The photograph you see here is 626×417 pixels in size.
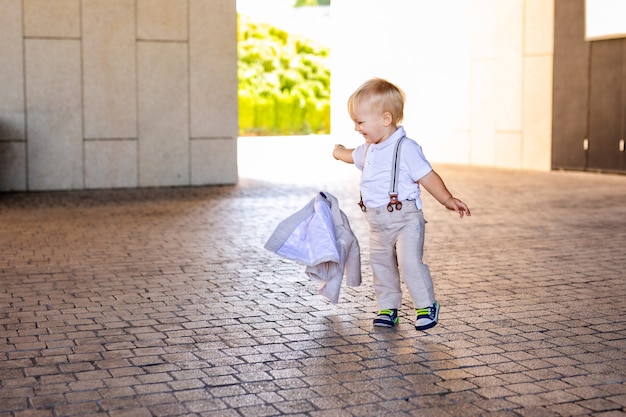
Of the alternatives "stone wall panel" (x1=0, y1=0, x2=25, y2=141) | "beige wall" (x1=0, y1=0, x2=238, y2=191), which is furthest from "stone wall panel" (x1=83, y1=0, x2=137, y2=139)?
"stone wall panel" (x1=0, y1=0, x2=25, y2=141)

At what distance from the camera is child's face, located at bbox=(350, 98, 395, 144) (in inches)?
224

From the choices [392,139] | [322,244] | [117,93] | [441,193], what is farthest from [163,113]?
[441,193]

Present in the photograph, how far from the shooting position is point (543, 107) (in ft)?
58.6

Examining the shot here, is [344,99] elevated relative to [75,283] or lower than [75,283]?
elevated

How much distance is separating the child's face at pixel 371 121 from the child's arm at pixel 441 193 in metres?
0.34

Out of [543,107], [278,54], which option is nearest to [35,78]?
[543,107]

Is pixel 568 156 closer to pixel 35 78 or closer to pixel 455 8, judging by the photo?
pixel 455 8

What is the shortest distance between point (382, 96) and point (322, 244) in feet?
3.11

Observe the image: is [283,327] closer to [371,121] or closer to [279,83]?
[371,121]

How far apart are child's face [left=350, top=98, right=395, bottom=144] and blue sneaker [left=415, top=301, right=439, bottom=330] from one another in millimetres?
989

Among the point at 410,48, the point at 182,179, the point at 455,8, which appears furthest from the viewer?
the point at 410,48

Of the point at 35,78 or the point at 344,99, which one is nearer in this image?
the point at 35,78

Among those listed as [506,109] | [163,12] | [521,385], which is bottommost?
[521,385]

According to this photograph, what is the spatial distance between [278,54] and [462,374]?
933 inches
